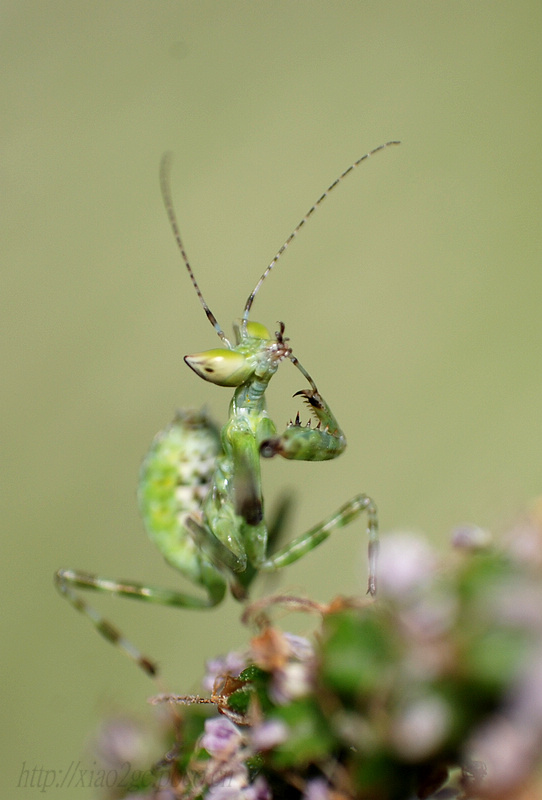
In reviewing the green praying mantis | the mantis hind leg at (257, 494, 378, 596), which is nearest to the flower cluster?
the green praying mantis

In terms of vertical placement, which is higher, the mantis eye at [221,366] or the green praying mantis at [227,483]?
the mantis eye at [221,366]

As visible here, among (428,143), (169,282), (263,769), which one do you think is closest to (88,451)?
(169,282)

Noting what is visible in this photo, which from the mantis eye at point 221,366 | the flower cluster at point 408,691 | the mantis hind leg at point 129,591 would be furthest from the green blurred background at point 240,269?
the flower cluster at point 408,691

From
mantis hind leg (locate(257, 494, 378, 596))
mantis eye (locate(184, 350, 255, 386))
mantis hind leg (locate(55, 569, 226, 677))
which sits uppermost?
mantis eye (locate(184, 350, 255, 386))

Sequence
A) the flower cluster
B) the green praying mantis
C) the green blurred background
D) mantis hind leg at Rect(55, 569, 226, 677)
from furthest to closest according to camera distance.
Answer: the green blurred background, mantis hind leg at Rect(55, 569, 226, 677), the green praying mantis, the flower cluster

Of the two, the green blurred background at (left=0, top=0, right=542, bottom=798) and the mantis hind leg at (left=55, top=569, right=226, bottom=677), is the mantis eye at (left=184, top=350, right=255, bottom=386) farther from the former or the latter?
the green blurred background at (left=0, top=0, right=542, bottom=798)

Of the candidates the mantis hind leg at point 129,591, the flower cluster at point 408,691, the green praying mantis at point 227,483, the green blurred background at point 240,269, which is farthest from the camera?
the green blurred background at point 240,269

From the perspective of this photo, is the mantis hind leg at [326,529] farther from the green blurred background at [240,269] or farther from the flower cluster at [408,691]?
the green blurred background at [240,269]
